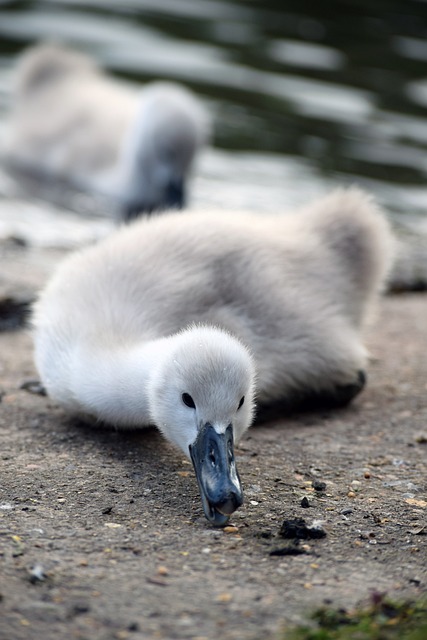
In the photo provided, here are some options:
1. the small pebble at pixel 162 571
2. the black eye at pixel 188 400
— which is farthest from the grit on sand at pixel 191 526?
the black eye at pixel 188 400

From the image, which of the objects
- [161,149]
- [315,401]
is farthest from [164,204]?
[315,401]

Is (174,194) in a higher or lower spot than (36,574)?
lower

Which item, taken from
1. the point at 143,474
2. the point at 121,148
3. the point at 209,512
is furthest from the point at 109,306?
the point at 121,148

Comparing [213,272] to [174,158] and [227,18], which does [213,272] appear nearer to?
[174,158]

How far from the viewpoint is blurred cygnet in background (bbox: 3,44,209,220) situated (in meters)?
8.62

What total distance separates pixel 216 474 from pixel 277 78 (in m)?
7.89

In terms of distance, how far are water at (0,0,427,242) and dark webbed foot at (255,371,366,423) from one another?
3235mm

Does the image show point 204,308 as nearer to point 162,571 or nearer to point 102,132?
point 162,571

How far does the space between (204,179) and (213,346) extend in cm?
554

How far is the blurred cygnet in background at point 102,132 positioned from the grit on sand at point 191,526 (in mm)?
4335

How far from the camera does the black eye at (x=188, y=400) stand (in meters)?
3.37

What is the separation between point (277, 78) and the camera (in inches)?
417

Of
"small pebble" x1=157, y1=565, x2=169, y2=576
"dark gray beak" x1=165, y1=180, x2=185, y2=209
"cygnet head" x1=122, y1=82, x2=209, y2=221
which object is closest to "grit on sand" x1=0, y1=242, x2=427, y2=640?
"small pebble" x1=157, y1=565, x2=169, y2=576

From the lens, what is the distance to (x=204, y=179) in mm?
8773
